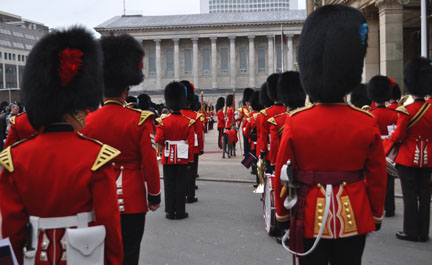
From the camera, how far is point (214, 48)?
70812 millimetres

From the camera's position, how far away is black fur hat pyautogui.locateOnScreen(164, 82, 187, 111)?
798cm

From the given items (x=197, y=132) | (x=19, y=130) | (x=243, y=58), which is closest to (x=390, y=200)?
(x=197, y=132)

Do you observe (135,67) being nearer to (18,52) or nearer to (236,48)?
(236,48)

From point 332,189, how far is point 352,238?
1.21 ft

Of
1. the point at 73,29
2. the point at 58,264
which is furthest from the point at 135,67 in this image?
the point at 58,264

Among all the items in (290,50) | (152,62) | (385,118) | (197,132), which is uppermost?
(290,50)

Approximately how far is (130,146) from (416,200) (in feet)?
12.4

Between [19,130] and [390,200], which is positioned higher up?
[19,130]

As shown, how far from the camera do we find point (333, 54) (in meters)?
3.18

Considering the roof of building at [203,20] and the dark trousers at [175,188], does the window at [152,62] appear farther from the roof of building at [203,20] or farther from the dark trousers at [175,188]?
the dark trousers at [175,188]

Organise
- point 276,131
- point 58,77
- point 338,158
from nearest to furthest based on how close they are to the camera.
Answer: point 58,77, point 338,158, point 276,131

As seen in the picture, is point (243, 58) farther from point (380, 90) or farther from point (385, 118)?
point (385, 118)

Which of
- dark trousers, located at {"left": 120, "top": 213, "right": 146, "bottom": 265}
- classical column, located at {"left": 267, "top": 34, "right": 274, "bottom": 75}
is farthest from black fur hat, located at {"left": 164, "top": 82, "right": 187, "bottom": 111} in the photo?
classical column, located at {"left": 267, "top": 34, "right": 274, "bottom": 75}

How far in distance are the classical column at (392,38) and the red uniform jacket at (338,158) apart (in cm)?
1547
